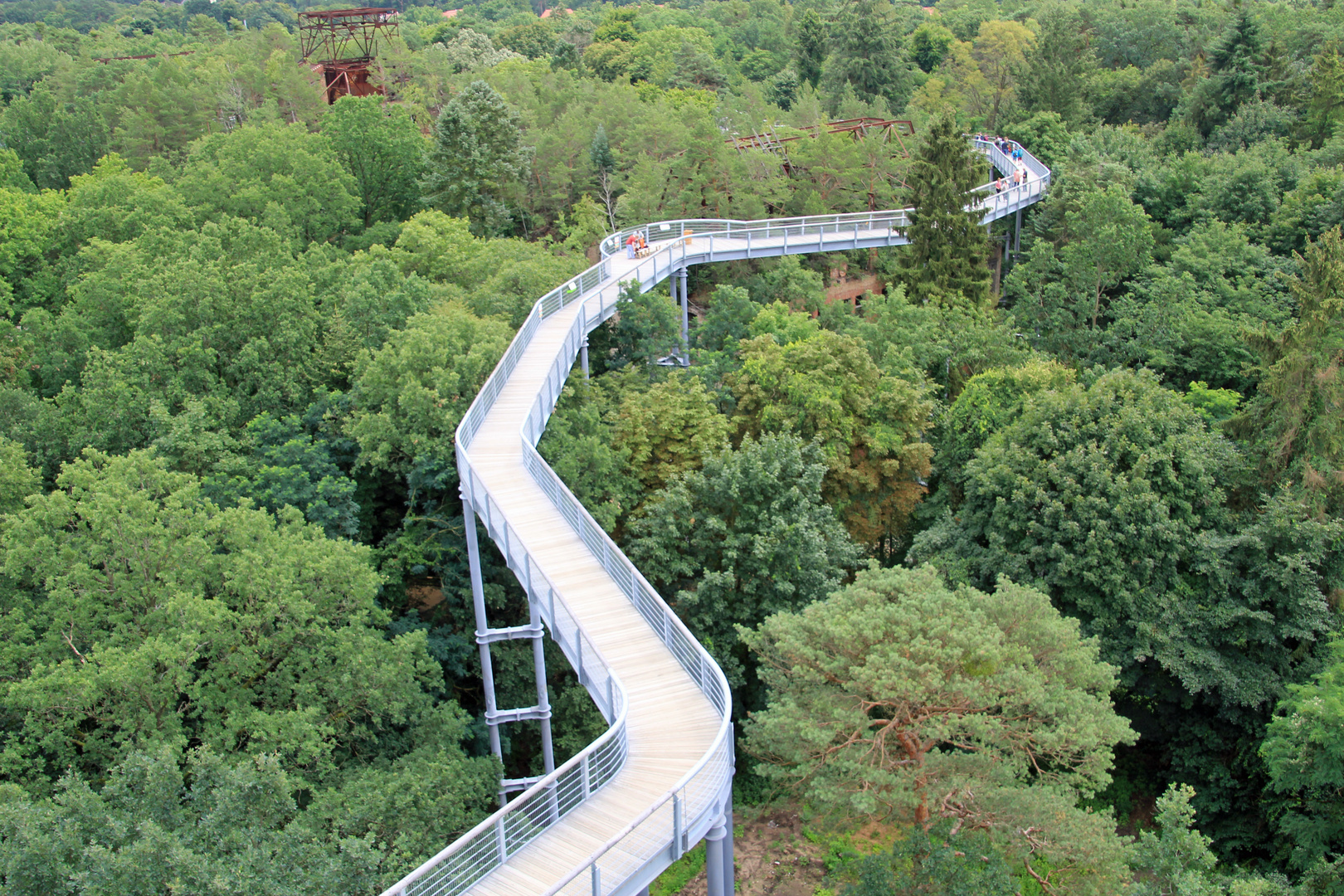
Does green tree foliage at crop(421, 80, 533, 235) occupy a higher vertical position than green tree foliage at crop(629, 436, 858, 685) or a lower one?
higher

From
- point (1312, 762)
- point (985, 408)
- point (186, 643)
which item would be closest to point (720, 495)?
point (985, 408)

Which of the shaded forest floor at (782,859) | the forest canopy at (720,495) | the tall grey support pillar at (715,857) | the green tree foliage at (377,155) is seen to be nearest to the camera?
the tall grey support pillar at (715,857)

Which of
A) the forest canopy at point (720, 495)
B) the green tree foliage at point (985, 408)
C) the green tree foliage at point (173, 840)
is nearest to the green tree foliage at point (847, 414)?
the forest canopy at point (720, 495)

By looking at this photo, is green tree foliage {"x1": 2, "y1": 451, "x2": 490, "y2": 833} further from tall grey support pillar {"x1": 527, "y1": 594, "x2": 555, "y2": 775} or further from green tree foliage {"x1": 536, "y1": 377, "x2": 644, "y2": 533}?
green tree foliage {"x1": 536, "y1": 377, "x2": 644, "y2": 533}

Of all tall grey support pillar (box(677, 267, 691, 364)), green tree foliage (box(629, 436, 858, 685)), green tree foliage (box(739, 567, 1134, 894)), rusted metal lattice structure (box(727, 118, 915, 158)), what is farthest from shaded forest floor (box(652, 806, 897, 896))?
rusted metal lattice structure (box(727, 118, 915, 158))

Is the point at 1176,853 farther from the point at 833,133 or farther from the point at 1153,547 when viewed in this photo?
the point at 833,133

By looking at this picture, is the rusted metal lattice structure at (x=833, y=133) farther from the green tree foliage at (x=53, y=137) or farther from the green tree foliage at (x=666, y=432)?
the green tree foliage at (x=53, y=137)
